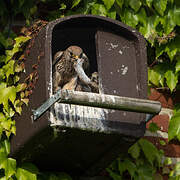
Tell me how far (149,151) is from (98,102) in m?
0.67

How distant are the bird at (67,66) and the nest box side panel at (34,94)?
0.11 metres

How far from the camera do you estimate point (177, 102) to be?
2.29 meters

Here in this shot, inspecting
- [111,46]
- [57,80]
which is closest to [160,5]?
[111,46]

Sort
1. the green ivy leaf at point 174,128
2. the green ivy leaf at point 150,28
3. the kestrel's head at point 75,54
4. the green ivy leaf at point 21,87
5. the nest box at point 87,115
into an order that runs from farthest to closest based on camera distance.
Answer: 1. the green ivy leaf at point 150,28
2. the green ivy leaf at point 174,128
3. the kestrel's head at point 75,54
4. the green ivy leaf at point 21,87
5. the nest box at point 87,115

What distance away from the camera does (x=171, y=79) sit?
219 cm

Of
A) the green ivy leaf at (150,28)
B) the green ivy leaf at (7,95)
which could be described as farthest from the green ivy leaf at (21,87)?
the green ivy leaf at (150,28)

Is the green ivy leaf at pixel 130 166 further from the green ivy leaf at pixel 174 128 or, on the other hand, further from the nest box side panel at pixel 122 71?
the nest box side panel at pixel 122 71

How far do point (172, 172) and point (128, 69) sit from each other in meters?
0.55

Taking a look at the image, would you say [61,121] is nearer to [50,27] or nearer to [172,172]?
[50,27]

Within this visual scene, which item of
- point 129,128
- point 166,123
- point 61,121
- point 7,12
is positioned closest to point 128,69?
point 129,128

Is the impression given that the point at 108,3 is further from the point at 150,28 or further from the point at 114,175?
the point at 114,175

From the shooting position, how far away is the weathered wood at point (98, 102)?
1.51 m

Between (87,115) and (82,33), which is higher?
(82,33)

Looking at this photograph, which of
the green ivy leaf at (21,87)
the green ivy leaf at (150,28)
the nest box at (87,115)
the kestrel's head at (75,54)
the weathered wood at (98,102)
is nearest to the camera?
the weathered wood at (98,102)
